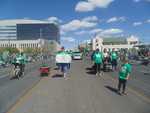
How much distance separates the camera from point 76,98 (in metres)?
11.6

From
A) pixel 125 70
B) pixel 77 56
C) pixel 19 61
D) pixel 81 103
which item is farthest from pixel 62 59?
pixel 77 56

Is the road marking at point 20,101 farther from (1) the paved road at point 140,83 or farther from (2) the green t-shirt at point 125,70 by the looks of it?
(1) the paved road at point 140,83

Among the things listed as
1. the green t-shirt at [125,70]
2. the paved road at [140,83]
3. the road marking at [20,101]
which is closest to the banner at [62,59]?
the paved road at [140,83]

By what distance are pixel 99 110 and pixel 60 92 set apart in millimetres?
4276

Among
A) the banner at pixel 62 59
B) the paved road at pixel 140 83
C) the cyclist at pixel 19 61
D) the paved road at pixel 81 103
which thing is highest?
the banner at pixel 62 59

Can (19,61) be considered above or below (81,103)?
above

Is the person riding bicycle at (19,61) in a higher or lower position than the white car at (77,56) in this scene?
higher

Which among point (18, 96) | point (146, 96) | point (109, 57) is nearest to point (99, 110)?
point (146, 96)

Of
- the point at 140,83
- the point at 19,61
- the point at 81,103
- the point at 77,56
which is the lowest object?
the point at 77,56

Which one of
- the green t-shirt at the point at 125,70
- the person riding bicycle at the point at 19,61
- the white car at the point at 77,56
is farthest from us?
the white car at the point at 77,56

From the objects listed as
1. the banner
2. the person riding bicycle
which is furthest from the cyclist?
the banner

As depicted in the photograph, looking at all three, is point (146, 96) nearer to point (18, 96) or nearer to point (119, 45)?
point (18, 96)

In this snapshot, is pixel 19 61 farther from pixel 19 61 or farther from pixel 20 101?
pixel 20 101

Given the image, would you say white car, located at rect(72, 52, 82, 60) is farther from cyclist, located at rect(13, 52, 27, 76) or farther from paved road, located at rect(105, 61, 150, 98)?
paved road, located at rect(105, 61, 150, 98)
